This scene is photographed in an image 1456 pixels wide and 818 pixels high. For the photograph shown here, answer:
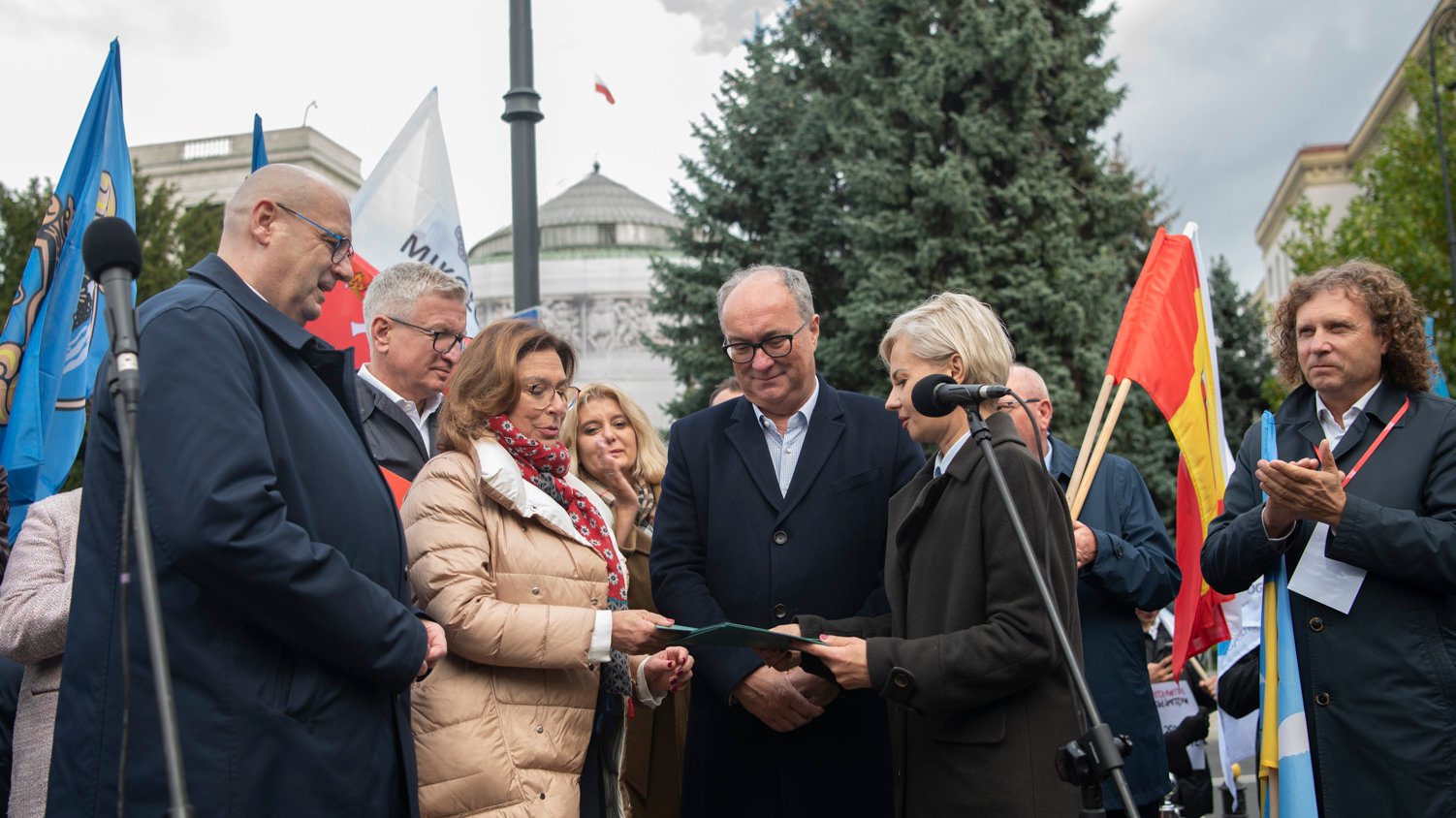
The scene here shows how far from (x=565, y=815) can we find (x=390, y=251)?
4902mm

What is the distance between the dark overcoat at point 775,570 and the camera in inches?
A: 155

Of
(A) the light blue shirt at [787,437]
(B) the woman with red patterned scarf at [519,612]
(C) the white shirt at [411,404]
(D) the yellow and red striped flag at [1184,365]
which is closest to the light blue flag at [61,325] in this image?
(C) the white shirt at [411,404]

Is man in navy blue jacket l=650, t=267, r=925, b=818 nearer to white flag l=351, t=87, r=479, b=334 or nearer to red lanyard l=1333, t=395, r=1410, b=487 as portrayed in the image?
red lanyard l=1333, t=395, r=1410, b=487

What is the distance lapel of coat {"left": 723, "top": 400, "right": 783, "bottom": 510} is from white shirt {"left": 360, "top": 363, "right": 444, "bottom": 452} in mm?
1309

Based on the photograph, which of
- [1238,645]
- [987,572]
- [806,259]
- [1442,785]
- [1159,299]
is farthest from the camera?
[806,259]

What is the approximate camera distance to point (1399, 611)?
3.82m

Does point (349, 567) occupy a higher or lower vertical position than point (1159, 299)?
lower

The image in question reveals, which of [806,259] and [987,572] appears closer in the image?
[987,572]

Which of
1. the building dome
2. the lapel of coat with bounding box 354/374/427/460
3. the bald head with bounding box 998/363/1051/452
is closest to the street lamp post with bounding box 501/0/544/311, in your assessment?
the lapel of coat with bounding box 354/374/427/460

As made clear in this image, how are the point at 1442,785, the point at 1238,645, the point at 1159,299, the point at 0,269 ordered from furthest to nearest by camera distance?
the point at 0,269 → the point at 1159,299 → the point at 1238,645 → the point at 1442,785

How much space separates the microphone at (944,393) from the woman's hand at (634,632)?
0.97 metres

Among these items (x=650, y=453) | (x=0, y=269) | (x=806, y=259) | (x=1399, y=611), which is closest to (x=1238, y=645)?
(x=1399, y=611)

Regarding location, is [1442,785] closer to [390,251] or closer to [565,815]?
[565,815]

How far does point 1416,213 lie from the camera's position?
83.1 ft
